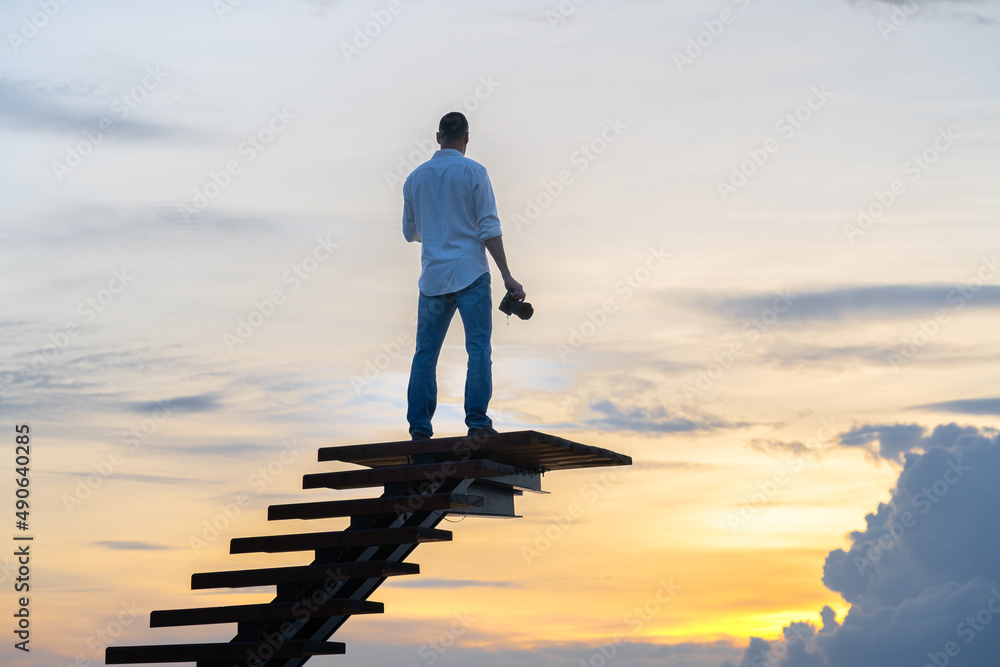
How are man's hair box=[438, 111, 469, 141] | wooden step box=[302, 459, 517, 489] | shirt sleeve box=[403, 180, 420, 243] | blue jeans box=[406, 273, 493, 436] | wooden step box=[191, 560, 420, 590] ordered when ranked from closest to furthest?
1. wooden step box=[191, 560, 420, 590]
2. wooden step box=[302, 459, 517, 489]
3. blue jeans box=[406, 273, 493, 436]
4. man's hair box=[438, 111, 469, 141]
5. shirt sleeve box=[403, 180, 420, 243]

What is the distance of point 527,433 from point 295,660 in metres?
2.67

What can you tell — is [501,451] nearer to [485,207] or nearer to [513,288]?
[513,288]

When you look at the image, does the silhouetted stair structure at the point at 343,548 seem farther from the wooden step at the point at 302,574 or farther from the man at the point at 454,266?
the man at the point at 454,266

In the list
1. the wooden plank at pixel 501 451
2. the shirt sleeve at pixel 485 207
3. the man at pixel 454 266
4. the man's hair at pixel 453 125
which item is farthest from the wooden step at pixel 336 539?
the man's hair at pixel 453 125

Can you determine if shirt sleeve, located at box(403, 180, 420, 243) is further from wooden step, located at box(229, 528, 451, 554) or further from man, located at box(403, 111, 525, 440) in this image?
wooden step, located at box(229, 528, 451, 554)

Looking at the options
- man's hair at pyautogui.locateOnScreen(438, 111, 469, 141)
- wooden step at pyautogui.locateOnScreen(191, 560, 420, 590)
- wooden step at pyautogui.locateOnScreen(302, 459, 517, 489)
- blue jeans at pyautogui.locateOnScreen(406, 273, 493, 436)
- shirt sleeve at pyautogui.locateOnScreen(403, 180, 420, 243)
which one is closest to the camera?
wooden step at pyautogui.locateOnScreen(191, 560, 420, 590)

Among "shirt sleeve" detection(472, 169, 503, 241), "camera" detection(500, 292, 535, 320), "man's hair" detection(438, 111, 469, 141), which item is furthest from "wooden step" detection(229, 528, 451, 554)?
"man's hair" detection(438, 111, 469, 141)

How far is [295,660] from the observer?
28.0 ft

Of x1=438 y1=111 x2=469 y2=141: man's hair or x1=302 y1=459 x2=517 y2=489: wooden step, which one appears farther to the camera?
x1=438 y1=111 x2=469 y2=141: man's hair

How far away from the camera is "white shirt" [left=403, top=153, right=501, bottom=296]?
8625 millimetres

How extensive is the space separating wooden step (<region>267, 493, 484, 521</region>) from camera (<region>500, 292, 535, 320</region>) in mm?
1520

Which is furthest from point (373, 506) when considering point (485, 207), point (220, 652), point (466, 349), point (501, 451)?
point (485, 207)

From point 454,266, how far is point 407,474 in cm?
175

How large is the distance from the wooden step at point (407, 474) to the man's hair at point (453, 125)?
2.74 meters
